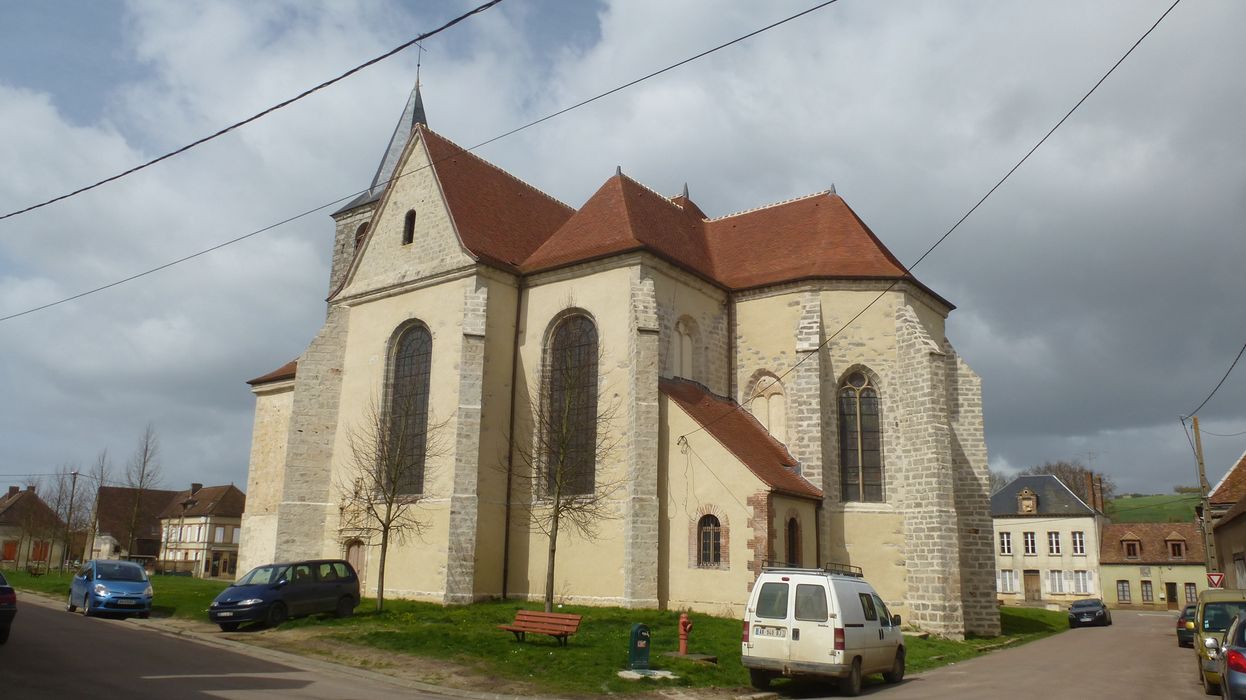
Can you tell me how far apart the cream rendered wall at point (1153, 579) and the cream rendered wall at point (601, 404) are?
46685mm

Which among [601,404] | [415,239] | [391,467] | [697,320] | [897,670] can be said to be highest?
[415,239]

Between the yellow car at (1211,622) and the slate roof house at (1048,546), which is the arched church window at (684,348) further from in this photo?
the slate roof house at (1048,546)

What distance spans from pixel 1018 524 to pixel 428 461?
46399 mm

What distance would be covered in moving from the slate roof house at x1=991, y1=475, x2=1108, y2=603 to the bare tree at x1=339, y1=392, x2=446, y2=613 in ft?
142

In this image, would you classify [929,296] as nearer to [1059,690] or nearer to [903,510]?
[903,510]

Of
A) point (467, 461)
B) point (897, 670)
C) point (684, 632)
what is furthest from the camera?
point (467, 461)

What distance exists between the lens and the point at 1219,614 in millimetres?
16016

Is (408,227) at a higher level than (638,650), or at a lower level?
higher

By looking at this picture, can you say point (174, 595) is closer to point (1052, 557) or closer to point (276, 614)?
point (276, 614)

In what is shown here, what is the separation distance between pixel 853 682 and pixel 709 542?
8889 millimetres

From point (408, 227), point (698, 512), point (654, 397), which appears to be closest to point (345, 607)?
point (698, 512)

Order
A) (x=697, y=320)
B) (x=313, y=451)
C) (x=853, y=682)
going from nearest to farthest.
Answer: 1. (x=853, y=682)
2. (x=697, y=320)
3. (x=313, y=451)

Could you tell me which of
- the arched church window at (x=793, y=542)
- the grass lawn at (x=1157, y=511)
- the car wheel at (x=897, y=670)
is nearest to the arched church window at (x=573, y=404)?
the arched church window at (x=793, y=542)

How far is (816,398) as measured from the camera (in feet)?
84.1
